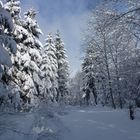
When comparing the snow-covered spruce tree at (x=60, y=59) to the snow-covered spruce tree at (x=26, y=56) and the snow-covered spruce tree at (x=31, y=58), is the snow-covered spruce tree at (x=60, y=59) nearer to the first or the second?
the snow-covered spruce tree at (x=31, y=58)

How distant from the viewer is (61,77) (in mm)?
58594

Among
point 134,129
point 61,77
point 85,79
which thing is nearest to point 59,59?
point 61,77

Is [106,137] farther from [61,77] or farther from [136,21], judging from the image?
[61,77]

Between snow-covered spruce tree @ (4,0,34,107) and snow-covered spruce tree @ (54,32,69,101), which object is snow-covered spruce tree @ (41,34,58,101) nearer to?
snow-covered spruce tree @ (54,32,69,101)

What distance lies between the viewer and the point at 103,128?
19156 millimetres

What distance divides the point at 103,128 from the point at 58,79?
3861 cm

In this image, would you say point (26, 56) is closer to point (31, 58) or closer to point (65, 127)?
point (31, 58)

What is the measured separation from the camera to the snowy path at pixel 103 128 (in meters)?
17.1

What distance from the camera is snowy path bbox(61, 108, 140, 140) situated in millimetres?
17062

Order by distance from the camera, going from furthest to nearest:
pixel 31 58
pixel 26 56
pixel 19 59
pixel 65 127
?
pixel 31 58
pixel 26 56
pixel 19 59
pixel 65 127

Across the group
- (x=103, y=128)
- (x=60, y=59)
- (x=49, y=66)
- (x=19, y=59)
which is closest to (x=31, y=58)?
(x=19, y=59)

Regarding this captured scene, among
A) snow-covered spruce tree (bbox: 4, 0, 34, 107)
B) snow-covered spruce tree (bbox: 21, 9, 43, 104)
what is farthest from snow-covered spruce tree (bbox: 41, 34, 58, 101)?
snow-covered spruce tree (bbox: 4, 0, 34, 107)

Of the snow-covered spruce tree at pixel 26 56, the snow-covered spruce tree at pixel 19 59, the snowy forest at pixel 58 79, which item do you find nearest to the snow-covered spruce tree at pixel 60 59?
the snowy forest at pixel 58 79

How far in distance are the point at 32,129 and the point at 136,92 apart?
615 inches
